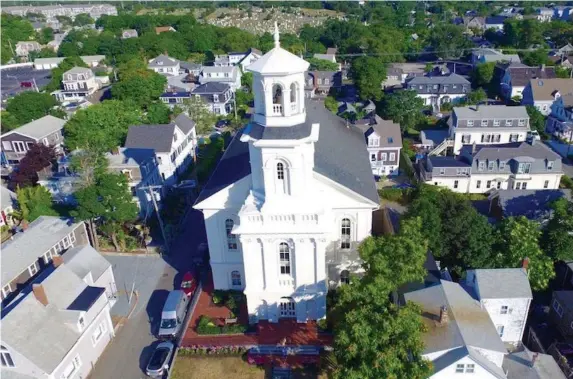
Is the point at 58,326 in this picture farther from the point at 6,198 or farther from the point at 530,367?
the point at 530,367

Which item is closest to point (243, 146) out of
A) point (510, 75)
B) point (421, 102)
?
point (421, 102)

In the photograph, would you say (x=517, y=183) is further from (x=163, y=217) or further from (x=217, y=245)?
(x=163, y=217)

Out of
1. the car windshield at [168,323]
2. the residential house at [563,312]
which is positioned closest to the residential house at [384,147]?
the residential house at [563,312]

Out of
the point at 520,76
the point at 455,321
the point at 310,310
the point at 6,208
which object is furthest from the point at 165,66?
the point at 455,321

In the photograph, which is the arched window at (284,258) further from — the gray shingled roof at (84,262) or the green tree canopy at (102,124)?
the green tree canopy at (102,124)

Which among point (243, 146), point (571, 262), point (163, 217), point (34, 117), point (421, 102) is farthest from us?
point (34, 117)

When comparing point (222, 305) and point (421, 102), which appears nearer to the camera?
point (222, 305)
